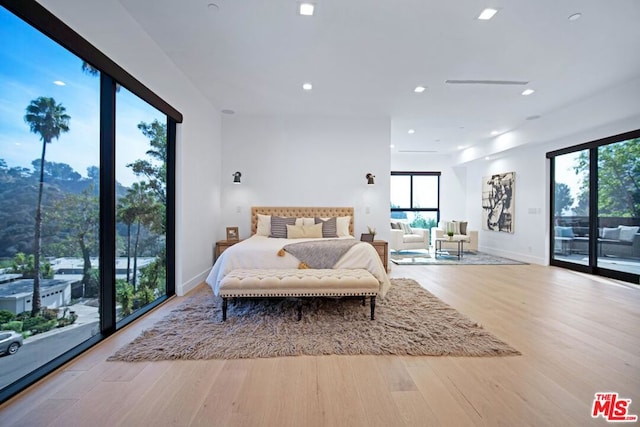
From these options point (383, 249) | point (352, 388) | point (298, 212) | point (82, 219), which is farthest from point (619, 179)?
point (82, 219)

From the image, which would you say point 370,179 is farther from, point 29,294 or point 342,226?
point 29,294

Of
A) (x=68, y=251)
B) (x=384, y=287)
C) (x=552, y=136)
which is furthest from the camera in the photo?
(x=552, y=136)

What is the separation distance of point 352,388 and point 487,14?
3.31 meters

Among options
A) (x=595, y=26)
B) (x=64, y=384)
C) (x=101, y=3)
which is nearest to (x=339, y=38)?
(x=101, y=3)

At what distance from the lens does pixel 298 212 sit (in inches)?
226

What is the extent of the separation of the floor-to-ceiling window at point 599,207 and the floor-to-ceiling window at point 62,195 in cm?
686

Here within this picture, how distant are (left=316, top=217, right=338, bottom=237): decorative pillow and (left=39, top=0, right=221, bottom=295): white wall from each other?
1926mm

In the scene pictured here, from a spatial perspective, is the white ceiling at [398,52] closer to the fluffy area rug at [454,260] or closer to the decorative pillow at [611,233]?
the decorative pillow at [611,233]

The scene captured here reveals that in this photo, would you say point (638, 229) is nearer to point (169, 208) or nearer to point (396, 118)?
point (396, 118)

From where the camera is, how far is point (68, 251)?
2242 millimetres

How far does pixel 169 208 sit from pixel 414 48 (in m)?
3.51

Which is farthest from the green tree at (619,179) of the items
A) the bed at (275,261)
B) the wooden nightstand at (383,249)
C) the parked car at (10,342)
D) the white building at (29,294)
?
the parked car at (10,342)

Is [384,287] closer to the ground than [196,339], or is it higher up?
higher up

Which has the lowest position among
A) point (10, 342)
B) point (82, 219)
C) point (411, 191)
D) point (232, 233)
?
point (10, 342)
